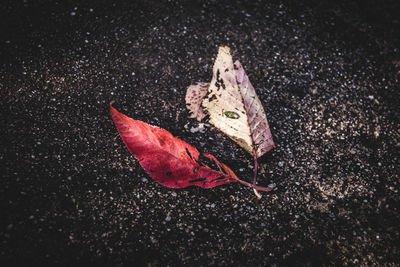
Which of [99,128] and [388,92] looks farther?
[388,92]

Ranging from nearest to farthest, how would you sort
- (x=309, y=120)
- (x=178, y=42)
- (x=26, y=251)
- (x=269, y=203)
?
(x=26, y=251) < (x=269, y=203) < (x=309, y=120) < (x=178, y=42)

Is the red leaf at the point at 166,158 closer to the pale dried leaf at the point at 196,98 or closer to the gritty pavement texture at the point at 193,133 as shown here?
the gritty pavement texture at the point at 193,133

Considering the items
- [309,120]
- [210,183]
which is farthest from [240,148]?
[309,120]

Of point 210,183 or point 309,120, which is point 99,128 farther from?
point 309,120

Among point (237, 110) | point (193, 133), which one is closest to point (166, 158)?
point (193, 133)

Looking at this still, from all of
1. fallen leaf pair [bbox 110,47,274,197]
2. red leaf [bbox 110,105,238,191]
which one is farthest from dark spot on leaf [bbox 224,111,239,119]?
red leaf [bbox 110,105,238,191]

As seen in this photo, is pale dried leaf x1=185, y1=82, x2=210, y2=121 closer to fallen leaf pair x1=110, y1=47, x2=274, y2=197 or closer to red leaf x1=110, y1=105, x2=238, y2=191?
fallen leaf pair x1=110, y1=47, x2=274, y2=197

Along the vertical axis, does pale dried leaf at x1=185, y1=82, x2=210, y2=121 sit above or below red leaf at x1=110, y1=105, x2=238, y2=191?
above

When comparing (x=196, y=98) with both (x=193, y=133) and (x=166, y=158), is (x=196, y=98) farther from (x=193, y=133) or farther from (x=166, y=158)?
(x=166, y=158)
